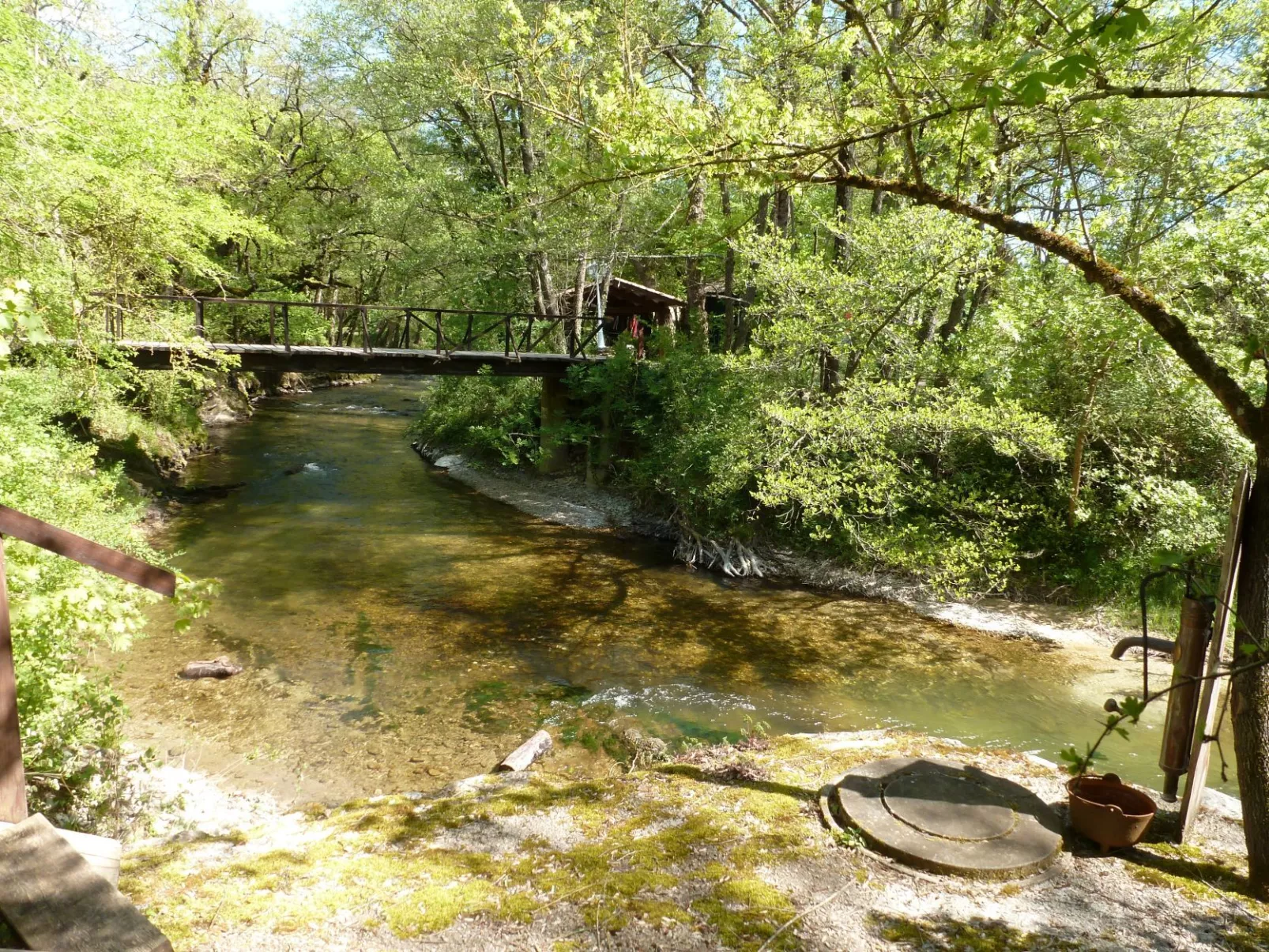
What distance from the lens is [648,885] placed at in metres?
3.62

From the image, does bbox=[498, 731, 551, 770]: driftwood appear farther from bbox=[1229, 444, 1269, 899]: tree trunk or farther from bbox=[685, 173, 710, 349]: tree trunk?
bbox=[685, 173, 710, 349]: tree trunk

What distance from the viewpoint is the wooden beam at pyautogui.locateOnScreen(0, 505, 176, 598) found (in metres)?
2.47

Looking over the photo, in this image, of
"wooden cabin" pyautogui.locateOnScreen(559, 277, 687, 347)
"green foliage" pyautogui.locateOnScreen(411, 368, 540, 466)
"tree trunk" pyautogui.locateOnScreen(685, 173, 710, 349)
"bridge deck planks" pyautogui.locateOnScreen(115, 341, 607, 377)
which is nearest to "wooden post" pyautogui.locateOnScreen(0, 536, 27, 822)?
"bridge deck planks" pyautogui.locateOnScreen(115, 341, 607, 377)

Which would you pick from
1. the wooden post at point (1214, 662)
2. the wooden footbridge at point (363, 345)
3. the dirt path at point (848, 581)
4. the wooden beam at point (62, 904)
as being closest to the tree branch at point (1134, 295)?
the wooden post at point (1214, 662)

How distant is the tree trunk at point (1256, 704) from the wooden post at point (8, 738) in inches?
206

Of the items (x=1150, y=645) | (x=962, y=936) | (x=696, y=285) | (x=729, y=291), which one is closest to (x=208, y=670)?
(x=962, y=936)

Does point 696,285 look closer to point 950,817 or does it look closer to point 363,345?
point 363,345

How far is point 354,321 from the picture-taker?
38094 mm

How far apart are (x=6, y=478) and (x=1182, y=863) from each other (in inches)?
332

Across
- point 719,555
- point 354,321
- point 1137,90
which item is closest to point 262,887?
point 1137,90

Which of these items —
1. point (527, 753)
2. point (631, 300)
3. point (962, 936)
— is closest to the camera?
point (962, 936)

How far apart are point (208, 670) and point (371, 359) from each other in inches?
359

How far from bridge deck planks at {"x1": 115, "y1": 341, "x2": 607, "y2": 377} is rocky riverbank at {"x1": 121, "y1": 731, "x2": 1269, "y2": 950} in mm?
11757

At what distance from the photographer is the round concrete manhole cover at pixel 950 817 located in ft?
12.3
